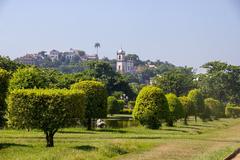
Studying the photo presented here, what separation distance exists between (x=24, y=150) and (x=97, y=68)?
78309 millimetres

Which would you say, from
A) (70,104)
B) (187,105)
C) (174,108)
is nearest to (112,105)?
(187,105)

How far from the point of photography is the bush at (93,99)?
36.1 metres

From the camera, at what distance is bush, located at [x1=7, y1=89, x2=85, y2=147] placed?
71.6ft

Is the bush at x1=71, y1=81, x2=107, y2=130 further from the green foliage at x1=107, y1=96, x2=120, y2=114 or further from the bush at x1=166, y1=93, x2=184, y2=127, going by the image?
the green foliage at x1=107, y1=96, x2=120, y2=114

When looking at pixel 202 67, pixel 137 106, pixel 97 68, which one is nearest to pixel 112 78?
pixel 97 68

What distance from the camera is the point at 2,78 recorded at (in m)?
22.8

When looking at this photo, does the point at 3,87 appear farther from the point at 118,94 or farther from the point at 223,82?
the point at 223,82

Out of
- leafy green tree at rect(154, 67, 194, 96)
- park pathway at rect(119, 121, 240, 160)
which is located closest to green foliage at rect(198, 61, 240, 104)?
leafy green tree at rect(154, 67, 194, 96)

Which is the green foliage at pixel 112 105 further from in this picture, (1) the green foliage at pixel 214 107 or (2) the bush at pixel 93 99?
(2) the bush at pixel 93 99

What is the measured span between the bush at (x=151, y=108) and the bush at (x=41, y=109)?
16.4 metres

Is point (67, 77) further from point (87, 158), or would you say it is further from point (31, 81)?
point (87, 158)

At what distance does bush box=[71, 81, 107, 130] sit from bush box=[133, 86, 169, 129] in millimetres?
3402

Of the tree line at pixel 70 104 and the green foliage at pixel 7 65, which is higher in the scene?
the green foliage at pixel 7 65

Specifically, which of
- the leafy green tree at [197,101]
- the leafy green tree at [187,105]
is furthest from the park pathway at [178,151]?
the leafy green tree at [197,101]
